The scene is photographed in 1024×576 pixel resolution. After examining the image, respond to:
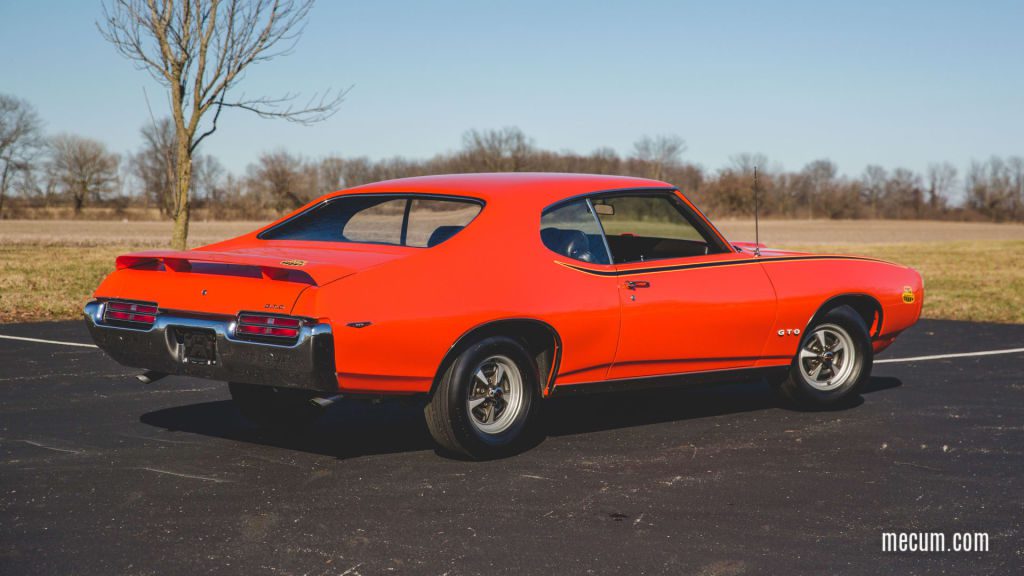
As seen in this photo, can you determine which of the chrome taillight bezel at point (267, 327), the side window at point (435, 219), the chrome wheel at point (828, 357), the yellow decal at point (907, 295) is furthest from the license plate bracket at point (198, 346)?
the yellow decal at point (907, 295)

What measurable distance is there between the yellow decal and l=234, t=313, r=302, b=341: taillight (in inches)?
180

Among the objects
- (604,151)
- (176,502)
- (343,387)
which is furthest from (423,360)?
(604,151)

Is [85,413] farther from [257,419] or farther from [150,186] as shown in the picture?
[150,186]

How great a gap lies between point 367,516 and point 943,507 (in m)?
2.53

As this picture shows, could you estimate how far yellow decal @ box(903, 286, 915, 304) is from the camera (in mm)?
7539

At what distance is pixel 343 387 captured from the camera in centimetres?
496

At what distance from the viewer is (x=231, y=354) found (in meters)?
5.02

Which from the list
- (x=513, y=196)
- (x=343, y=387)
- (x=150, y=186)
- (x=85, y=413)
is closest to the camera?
(x=343, y=387)

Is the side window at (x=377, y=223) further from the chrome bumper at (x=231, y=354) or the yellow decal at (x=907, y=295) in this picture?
the yellow decal at (x=907, y=295)

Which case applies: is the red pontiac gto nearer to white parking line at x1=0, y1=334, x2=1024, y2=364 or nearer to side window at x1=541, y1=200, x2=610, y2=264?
side window at x1=541, y1=200, x2=610, y2=264

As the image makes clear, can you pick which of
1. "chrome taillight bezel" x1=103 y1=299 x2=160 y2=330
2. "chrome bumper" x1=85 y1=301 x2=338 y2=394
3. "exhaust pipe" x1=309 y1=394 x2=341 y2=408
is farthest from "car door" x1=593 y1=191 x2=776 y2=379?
"chrome taillight bezel" x1=103 y1=299 x2=160 y2=330

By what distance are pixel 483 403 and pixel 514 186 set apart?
1221 millimetres

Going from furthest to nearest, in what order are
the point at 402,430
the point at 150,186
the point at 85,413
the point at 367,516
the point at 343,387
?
1. the point at 150,186
2. the point at 85,413
3. the point at 402,430
4. the point at 343,387
5. the point at 367,516

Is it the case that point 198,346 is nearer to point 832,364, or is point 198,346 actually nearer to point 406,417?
point 406,417
